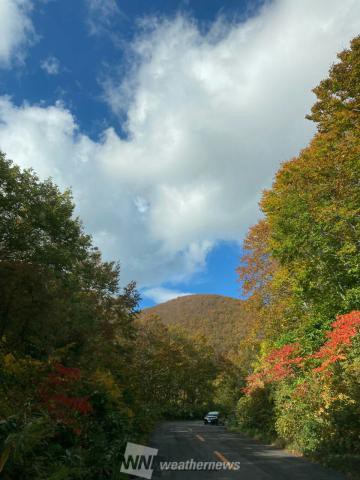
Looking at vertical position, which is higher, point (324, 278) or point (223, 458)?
point (324, 278)

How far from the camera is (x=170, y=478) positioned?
388 inches

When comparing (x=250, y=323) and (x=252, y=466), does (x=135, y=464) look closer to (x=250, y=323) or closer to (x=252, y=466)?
(x=252, y=466)

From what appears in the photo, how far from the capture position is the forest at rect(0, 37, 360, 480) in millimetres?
9336

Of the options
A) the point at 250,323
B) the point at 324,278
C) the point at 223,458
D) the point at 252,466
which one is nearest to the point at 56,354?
the point at 223,458

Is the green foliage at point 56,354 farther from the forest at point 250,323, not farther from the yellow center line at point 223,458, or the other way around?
the yellow center line at point 223,458

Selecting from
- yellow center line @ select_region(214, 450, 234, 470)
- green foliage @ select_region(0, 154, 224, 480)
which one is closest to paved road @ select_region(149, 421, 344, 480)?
yellow center line @ select_region(214, 450, 234, 470)

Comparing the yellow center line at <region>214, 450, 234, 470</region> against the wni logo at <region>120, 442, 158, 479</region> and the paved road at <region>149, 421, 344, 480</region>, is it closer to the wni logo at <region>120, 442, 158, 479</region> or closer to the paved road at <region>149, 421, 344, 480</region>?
the paved road at <region>149, 421, 344, 480</region>

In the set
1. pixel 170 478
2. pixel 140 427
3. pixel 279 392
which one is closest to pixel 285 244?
pixel 279 392

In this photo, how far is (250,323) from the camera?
33312mm

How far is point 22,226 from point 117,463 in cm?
1665

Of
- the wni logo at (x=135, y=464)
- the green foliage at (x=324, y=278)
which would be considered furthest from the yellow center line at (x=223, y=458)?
the green foliage at (x=324, y=278)

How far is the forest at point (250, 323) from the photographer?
30.6 ft

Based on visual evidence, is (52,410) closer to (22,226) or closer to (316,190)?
(316,190)

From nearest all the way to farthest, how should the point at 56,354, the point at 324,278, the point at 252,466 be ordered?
the point at 252,466 → the point at 56,354 → the point at 324,278
